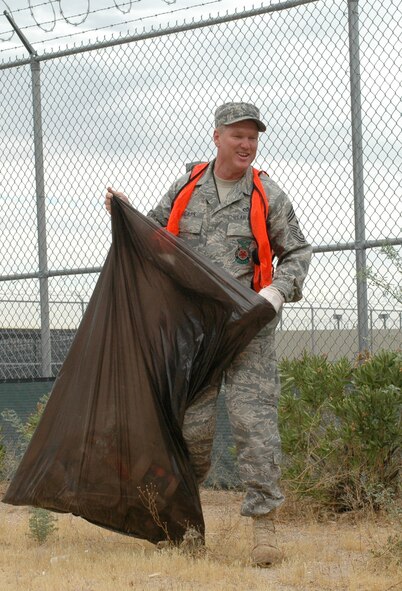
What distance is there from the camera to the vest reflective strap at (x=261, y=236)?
5.48 meters

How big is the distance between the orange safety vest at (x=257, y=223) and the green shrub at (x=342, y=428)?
1.22 metres

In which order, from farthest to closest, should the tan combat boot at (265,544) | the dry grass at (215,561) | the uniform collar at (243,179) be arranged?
the uniform collar at (243,179) → the tan combat boot at (265,544) → the dry grass at (215,561)

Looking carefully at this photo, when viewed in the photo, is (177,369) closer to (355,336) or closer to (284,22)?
(355,336)

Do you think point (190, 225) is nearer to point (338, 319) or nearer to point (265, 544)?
point (265, 544)

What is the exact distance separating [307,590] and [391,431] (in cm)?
186

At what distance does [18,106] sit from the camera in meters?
9.05

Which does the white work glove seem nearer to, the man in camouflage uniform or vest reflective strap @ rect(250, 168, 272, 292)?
the man in camouflage uniform

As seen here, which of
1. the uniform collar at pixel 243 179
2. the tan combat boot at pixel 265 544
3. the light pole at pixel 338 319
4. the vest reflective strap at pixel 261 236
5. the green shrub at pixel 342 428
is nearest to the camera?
the tan combat boot at pixel 265 544

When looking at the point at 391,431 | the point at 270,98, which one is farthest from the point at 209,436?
the point at 270,98

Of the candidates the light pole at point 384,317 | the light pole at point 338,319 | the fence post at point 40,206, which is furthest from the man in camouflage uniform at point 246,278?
the fence post at point 40,206

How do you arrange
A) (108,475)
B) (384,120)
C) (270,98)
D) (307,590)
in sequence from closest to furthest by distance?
1. (307,590)
2. (108,475)
3. (384,120)
4. (270,98)

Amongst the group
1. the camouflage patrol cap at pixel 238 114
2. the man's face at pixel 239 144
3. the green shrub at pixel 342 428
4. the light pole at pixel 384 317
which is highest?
the camouflage patrol cap at pixel 238 114

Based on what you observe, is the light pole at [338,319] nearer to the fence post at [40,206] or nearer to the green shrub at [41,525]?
the fence post at [40,206]

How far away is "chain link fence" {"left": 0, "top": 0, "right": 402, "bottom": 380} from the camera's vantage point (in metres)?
7.28
